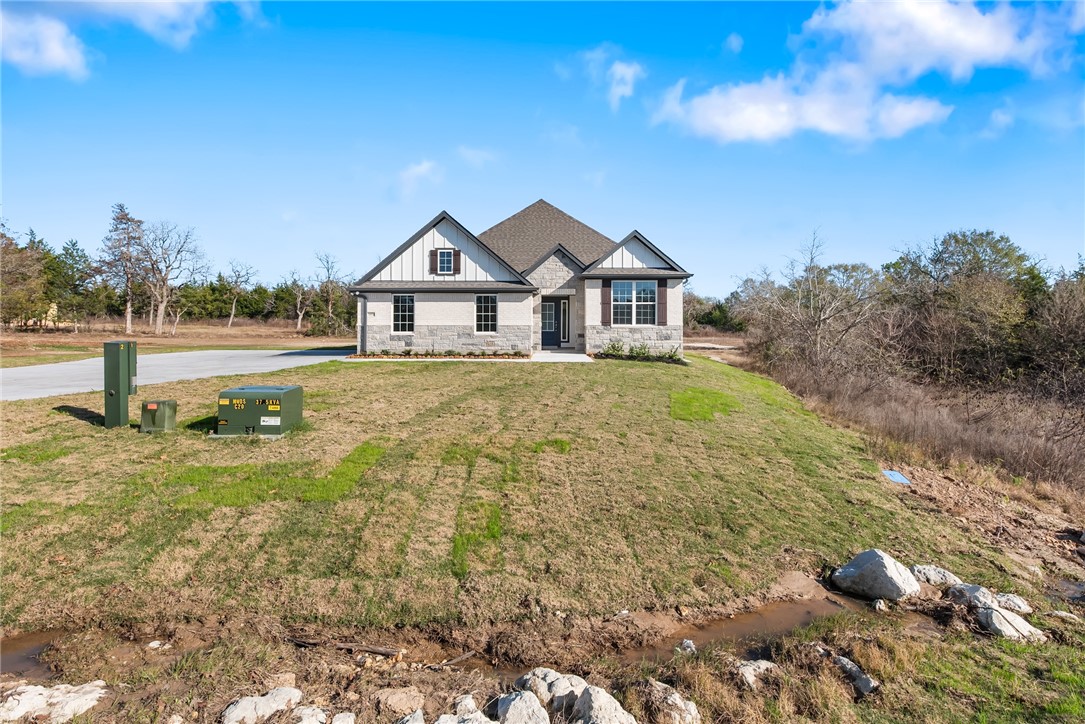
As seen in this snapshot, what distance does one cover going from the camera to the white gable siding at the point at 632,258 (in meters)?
22.6

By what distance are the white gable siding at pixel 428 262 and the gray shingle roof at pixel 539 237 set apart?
10.7ft

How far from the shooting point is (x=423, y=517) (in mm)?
6895

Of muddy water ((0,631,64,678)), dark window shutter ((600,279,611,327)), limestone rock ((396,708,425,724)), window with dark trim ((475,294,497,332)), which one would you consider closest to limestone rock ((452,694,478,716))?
limestone rock ((396,708,425,724))

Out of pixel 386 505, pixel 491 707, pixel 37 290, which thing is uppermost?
pixel 37 290

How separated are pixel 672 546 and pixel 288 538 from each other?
13.6 feet

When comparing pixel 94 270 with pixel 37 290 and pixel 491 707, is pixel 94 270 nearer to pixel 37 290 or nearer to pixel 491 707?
pixel 37 290

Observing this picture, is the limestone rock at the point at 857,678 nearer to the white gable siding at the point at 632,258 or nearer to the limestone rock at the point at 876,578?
the limestone rock at the point at 876,578

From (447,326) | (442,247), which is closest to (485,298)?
(447,326)

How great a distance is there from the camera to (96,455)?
829cm

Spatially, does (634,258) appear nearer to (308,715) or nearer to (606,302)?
(606,302)

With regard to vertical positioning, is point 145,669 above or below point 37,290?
below

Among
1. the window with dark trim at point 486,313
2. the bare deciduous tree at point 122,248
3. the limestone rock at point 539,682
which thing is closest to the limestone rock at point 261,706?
the limestone rock at point 539,682

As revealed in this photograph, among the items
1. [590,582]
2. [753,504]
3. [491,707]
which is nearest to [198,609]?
[491,707]

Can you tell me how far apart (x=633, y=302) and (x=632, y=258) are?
5.60 feet
